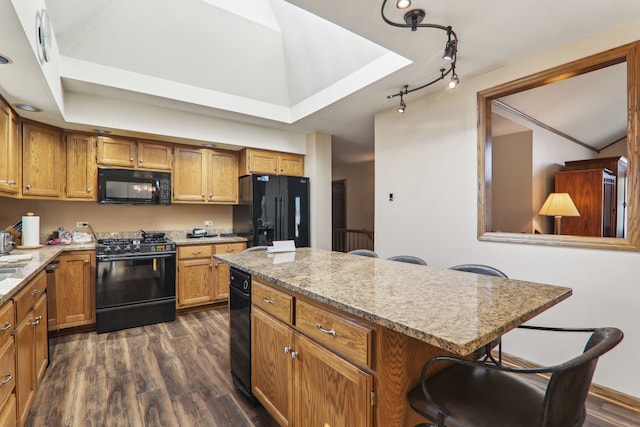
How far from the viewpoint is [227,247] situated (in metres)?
3.96

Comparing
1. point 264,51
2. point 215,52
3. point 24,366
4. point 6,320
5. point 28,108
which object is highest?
point 264,51

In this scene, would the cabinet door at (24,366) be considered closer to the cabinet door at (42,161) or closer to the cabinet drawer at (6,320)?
the cabinet drawer at (6,320)

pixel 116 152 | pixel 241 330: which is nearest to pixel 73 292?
pixel 116 152

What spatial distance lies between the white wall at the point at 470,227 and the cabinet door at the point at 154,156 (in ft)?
8.75

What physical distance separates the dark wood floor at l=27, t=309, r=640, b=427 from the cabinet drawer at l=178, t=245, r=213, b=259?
921 millimetres

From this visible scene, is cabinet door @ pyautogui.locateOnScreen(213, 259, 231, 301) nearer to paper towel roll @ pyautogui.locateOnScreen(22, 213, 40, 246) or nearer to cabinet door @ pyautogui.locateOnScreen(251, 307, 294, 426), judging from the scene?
paper towel roll @ pyautogui.locateOnScreen(22, 213, 40, 246)

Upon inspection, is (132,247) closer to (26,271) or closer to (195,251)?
(195,251)

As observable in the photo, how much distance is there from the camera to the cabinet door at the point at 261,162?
164 inches

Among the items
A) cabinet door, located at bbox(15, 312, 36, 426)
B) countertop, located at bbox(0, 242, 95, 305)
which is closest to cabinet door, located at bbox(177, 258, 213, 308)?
countertop, located at bbox(0, 242, 95, 305)

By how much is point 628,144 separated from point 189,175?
4269 millimetres

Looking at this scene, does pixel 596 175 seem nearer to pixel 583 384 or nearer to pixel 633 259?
pixel 633 259

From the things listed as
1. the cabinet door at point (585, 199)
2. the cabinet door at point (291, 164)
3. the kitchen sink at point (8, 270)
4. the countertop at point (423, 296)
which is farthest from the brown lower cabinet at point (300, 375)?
the cabinet door at point (585, 199)

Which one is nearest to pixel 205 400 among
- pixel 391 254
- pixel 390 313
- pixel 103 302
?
pixel 390 313

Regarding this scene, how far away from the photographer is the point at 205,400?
2.03 metres
